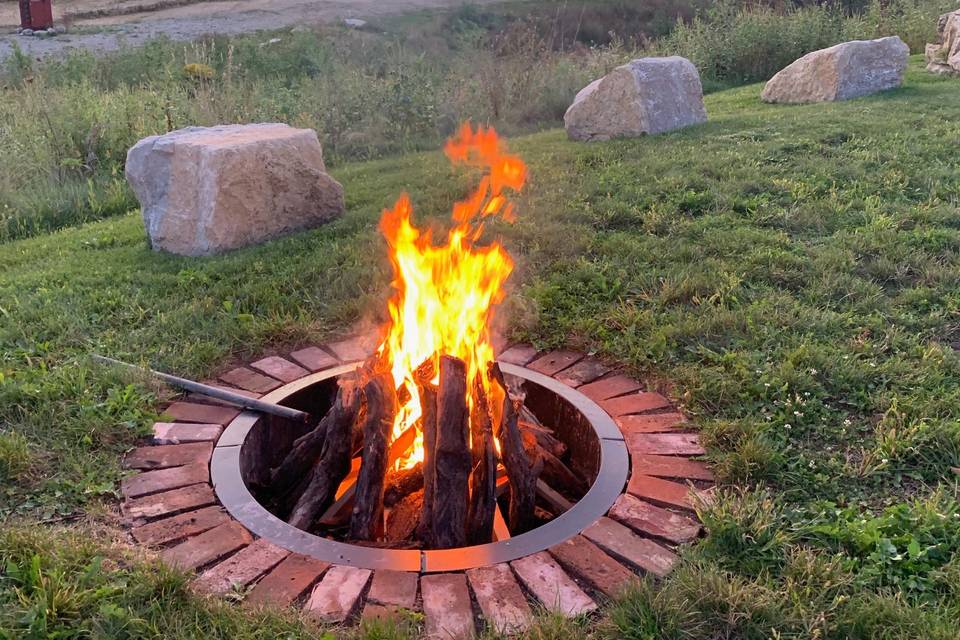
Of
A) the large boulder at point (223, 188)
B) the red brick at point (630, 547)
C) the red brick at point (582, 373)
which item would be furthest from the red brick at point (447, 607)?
the large boulder at point (223, 188)

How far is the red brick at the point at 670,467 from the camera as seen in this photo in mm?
2637

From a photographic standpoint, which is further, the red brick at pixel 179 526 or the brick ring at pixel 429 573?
the red brick at pixel 179 526

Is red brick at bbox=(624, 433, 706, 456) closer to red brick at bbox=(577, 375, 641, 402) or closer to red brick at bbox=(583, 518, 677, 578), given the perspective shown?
red brick at bbox=(577, 375, 641, 402)

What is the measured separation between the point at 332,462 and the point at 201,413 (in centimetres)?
62

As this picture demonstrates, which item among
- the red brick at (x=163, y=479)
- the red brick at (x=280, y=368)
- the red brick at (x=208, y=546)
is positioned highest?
the red brick at (x=280, y=368)

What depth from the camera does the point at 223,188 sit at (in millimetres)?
4574

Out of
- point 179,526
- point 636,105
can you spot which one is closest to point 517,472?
point 179,526

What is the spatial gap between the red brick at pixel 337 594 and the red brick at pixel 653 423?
3.81 ft

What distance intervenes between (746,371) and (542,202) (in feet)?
7.85

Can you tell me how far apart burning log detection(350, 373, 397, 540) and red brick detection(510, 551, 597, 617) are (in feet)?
1.83

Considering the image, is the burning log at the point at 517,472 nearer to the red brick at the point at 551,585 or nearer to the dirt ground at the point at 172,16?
the red brick at the point at 551,585

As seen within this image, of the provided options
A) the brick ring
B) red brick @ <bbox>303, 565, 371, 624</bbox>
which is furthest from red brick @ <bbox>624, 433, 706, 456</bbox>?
red brick @ <bbox>303, 565, 371, 624</bbox>

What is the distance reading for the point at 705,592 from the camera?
2.04 m

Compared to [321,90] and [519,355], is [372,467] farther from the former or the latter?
[321,90]
